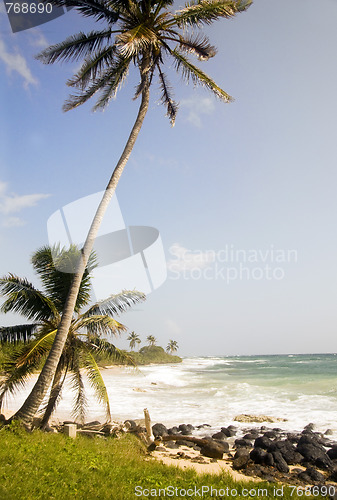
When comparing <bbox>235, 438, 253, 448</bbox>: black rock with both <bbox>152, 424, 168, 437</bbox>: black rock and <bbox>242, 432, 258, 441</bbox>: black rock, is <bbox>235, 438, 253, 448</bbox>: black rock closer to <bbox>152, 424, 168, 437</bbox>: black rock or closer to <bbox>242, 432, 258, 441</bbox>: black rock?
<bbox>242, 432, 258, 441</bbox>: black rock

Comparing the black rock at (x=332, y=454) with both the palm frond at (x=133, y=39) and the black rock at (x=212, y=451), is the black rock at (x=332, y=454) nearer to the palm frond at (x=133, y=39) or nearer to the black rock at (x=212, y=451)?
the black rock at (x=212, y=451)

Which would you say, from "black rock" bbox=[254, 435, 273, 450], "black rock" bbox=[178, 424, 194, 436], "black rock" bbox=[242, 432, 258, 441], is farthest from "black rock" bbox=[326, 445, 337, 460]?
"black rock" bbox=[178, 424, 194, 436]

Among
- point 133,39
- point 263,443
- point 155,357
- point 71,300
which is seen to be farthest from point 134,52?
point 155,357

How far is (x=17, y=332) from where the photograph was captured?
12.0 meters

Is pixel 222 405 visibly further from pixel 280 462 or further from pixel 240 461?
pixel 240 461

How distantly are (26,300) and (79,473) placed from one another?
6.33 metres

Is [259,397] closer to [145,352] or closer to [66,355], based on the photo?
[66,355]

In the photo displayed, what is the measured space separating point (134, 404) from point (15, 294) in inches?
687

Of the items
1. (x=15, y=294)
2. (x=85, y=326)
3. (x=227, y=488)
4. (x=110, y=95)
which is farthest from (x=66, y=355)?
(x=110, y=95)

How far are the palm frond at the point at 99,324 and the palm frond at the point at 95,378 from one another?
83 centimetres

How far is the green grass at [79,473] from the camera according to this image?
625 cm

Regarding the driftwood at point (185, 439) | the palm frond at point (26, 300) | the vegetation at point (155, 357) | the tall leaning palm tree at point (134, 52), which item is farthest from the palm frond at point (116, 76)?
the vegetation at point (155, 357)

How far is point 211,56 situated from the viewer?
1362 centimetres

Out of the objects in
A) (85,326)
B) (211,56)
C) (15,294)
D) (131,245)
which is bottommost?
(85,326)
